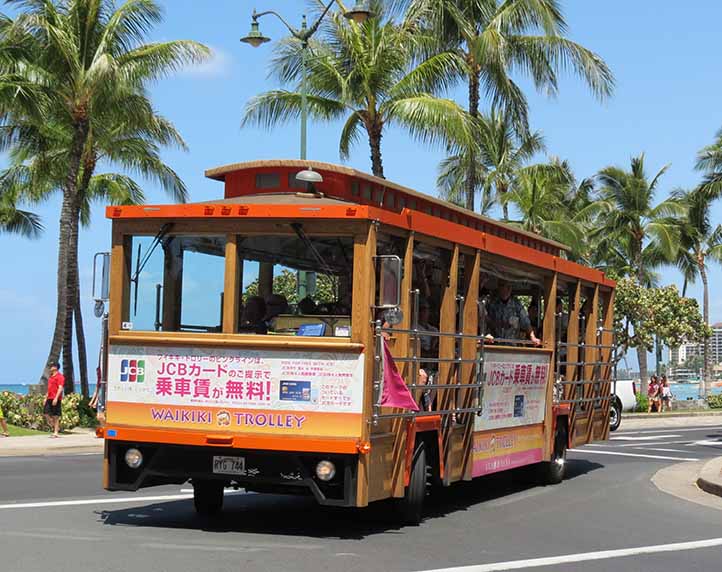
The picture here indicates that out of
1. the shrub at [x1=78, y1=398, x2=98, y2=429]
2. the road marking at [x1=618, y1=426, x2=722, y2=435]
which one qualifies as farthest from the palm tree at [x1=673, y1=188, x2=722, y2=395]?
the shrub at [x1=78, y1=398, x2=98, y2=429]

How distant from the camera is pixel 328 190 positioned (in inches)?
453

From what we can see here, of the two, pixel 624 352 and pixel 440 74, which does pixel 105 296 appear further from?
pixel 624 352

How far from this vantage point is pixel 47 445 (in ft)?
76.8

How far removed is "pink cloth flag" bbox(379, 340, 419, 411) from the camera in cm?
1056

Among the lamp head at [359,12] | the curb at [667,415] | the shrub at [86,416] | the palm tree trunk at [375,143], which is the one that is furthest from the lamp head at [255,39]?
the curb at [667,415]

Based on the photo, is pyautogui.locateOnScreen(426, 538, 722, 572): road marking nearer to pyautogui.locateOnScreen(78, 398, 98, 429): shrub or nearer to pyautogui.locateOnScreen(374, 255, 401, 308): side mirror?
pyautogui.locateOnScreen(374, 255, 401, 308): side mirror

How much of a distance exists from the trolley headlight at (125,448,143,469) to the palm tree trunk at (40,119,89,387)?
20840 mm

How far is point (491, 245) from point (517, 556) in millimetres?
4471

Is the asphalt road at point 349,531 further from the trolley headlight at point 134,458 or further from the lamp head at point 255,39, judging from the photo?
the lamp head at point 255,39

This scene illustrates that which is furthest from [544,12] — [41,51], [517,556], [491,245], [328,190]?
[517,556]

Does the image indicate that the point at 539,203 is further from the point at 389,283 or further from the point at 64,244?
the point at 389,283

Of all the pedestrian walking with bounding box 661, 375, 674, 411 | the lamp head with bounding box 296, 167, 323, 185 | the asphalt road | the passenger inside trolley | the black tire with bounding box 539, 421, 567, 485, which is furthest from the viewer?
the pedestrian walking with bounding box 661, 375, 674, 411

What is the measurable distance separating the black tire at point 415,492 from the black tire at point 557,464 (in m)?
5.27

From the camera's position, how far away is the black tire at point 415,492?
1153 centimetres
